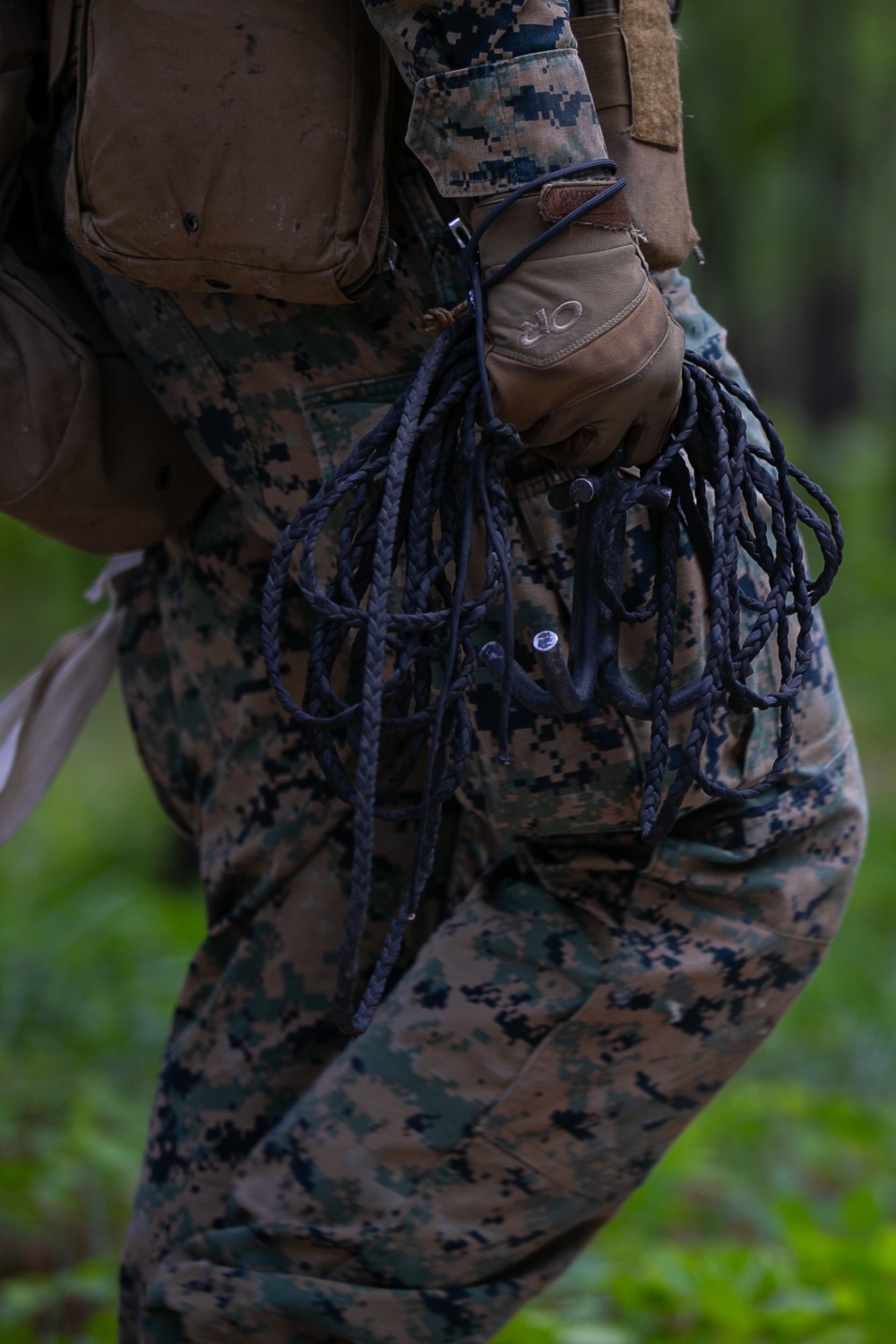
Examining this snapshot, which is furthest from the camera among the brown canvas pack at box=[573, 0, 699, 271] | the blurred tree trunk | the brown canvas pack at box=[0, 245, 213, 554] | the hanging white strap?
the blurred tree trunk

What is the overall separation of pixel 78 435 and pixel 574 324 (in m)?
0.63

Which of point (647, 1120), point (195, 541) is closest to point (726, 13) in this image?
point (195, 541)

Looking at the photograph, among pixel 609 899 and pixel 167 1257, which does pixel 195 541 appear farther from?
pixel 167 1257

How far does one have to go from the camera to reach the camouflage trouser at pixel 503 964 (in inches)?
55.9

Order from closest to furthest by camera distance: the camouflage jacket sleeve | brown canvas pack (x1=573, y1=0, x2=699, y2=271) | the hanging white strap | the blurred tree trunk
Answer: the camouflage jacket sleeve → brown canvas pack (x1=573, y1=0, x2=699, y2=271) → the hanging white strap → the blurred tree trunk

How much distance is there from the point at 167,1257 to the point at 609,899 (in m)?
0.64

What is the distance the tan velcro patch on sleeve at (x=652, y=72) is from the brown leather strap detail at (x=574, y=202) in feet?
0.51

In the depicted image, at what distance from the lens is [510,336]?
49.0 inches

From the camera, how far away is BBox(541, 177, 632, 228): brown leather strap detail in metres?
1.23

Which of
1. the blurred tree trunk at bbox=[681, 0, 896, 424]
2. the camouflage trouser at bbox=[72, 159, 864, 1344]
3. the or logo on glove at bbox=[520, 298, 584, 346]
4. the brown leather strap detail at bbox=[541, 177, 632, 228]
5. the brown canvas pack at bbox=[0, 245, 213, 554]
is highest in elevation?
the brown leather strap detail at bbox=[541, 177, 632, 228]

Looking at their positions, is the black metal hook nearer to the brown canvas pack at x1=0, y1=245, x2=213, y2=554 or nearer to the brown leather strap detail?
the brown leather strap detail

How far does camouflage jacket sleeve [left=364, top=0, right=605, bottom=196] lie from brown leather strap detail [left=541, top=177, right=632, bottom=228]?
2 cm

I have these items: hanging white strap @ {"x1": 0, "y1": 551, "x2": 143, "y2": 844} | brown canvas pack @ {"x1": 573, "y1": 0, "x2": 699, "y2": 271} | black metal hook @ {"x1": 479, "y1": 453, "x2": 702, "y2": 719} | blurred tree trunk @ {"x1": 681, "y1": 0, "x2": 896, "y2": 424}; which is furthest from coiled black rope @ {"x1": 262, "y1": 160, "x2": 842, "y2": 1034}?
blurred tree trunk @ {"x1": 681, "y1": 0, "x2": 896, "y2": 424}

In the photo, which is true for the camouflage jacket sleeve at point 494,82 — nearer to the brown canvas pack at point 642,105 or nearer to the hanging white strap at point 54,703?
the brown canvas pack at point 642,105
